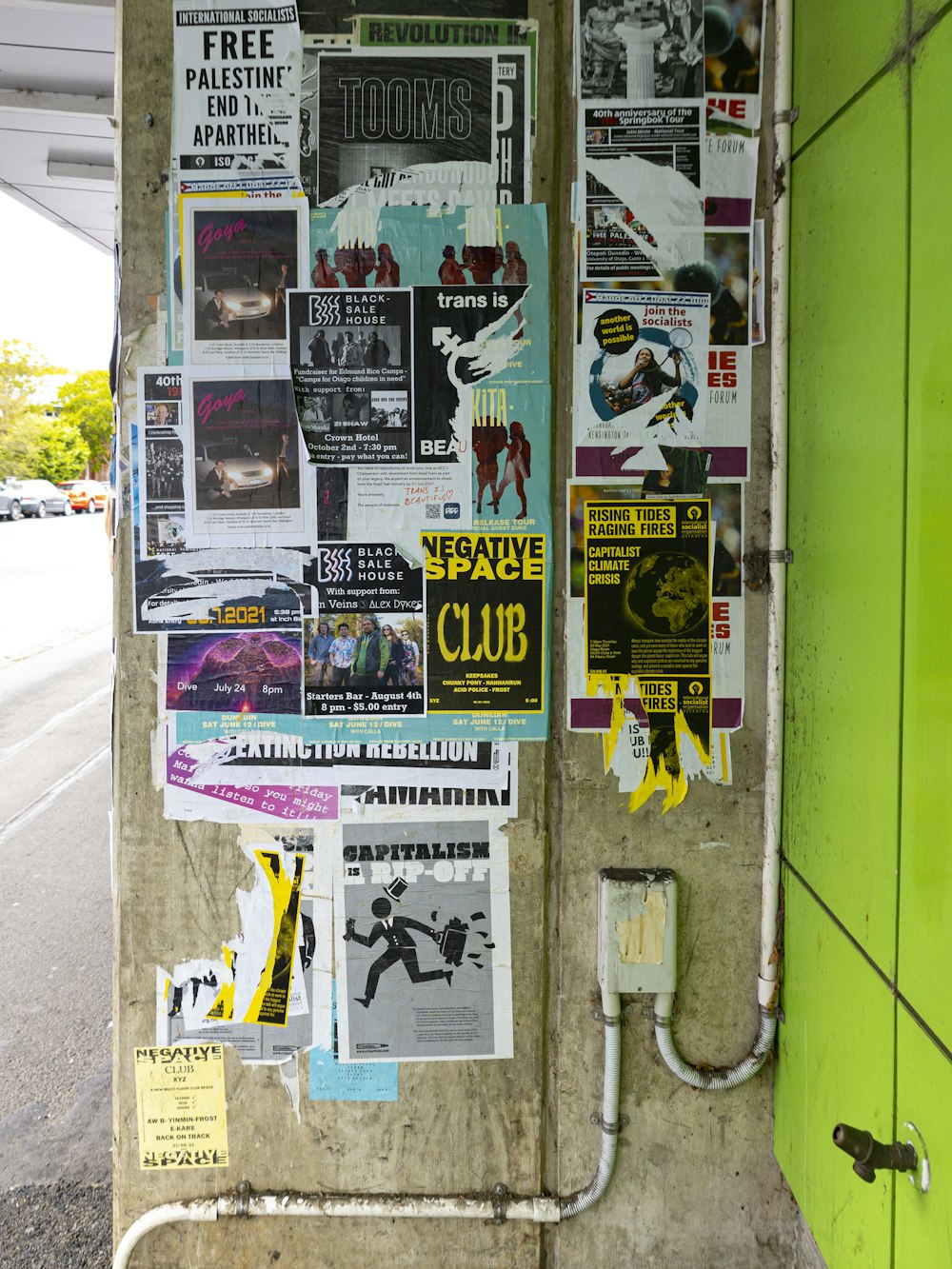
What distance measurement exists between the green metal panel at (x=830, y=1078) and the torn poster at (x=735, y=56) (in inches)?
69.0

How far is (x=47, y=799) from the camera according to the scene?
215 inches

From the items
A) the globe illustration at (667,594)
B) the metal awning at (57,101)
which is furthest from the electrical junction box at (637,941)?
the metal awning at (57,101)

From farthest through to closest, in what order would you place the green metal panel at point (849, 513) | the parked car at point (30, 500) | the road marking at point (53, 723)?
1. the parked car at point (30, 500)
2. the road marking at point (53, 723)
3. the green metal panel at point (849, 513)

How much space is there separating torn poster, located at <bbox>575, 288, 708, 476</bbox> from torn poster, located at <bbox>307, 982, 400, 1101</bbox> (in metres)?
1.48

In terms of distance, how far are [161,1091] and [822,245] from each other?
2427 mm

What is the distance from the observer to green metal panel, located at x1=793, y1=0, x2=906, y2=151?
4.85 feet

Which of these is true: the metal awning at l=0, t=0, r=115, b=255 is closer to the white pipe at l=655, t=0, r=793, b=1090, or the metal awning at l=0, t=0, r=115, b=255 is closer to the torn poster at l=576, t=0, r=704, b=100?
the torn poster at l=576, t=0, r=704, b=100

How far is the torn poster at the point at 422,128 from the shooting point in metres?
1.94

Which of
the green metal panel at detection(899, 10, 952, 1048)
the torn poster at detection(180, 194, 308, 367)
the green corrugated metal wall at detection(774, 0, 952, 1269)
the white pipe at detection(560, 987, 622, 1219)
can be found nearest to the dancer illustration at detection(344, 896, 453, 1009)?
the white pipe at detection(560, 987, 622, 1219)

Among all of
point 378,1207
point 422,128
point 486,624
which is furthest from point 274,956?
point 422,128

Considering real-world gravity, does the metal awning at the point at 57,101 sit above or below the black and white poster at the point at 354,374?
above

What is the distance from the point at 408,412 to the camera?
2000 mm

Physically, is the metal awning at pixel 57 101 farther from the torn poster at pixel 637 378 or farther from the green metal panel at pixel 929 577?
the green metal panel at pixel 929 577

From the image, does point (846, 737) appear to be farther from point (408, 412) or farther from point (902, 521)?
point (408, 412)
